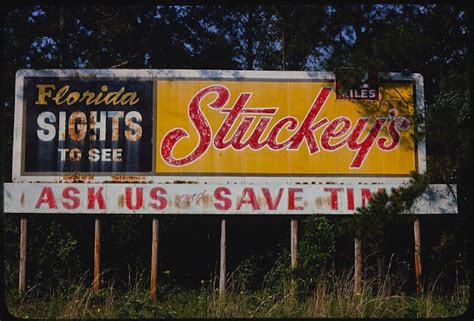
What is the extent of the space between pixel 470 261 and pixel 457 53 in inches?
188

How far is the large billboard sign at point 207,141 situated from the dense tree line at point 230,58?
0.93 m

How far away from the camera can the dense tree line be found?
1064 cm

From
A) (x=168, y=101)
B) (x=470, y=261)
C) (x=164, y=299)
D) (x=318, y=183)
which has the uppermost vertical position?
Result: (x=168, y=101)

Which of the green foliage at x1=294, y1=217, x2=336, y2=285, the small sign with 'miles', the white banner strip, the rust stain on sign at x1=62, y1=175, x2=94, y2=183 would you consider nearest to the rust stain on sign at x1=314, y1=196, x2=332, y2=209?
the white banner strip

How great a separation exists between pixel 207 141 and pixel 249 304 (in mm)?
3381

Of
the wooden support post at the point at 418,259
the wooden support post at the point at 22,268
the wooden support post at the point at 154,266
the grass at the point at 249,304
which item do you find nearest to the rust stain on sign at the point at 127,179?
the wooden support post at the point at 154,266

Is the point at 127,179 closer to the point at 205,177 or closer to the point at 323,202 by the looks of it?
the point at 205,177

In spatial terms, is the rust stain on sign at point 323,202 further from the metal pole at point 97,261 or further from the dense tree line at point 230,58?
the metal pole at point 97,261

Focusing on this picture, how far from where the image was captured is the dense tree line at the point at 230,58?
1064cm

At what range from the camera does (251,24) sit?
21.3 metres

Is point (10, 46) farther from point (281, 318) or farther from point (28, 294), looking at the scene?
point (281, 318)

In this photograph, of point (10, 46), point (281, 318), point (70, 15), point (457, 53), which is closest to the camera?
point (281, 318)

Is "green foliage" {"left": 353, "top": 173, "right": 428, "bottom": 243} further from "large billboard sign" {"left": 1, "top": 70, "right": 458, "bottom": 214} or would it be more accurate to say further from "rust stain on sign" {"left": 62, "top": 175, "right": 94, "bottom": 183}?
"rust stain on sign" {"left": 62, "top": 175, "right": 94, "bottom": 183}

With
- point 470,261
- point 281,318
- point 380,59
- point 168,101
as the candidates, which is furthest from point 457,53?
point 281,318
